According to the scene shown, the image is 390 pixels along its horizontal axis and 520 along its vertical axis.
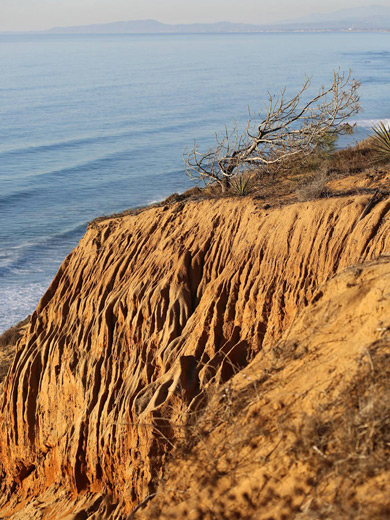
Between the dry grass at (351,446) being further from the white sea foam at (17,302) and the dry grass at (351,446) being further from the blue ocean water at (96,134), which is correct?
the blue ocean water at (96,134)

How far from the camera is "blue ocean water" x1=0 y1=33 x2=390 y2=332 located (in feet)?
118

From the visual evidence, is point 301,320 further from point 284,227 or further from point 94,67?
point 94,67

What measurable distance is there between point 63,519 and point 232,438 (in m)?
5.90

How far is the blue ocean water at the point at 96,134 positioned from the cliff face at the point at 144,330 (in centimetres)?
1300

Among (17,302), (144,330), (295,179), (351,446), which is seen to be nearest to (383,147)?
(295,179)

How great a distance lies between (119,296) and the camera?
505 inches

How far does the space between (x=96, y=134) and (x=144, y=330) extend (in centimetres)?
5106

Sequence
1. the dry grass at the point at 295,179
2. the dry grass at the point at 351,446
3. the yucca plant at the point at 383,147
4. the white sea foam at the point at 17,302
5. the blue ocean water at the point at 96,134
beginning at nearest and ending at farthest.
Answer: the dry grass at the point at 351,446, the dry grass at the point at 295,179, the yucca plant at the point at 383,147, the white sea foam at the point at 17,302, the blue ocean water at the point at 96,134

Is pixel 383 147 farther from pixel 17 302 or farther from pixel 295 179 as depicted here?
pixel 17 302

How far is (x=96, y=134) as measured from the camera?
60.1 m

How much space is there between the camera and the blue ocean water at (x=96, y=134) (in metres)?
35.9

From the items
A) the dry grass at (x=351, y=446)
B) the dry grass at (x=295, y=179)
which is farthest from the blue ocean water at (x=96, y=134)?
the dry grass at (x=351, y=446)

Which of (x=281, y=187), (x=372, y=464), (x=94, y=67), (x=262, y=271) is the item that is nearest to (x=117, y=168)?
(x=281, y=187)

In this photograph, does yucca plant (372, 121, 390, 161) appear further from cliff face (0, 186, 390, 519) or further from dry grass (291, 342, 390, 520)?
dry grass (291, 342, 390, 520)
